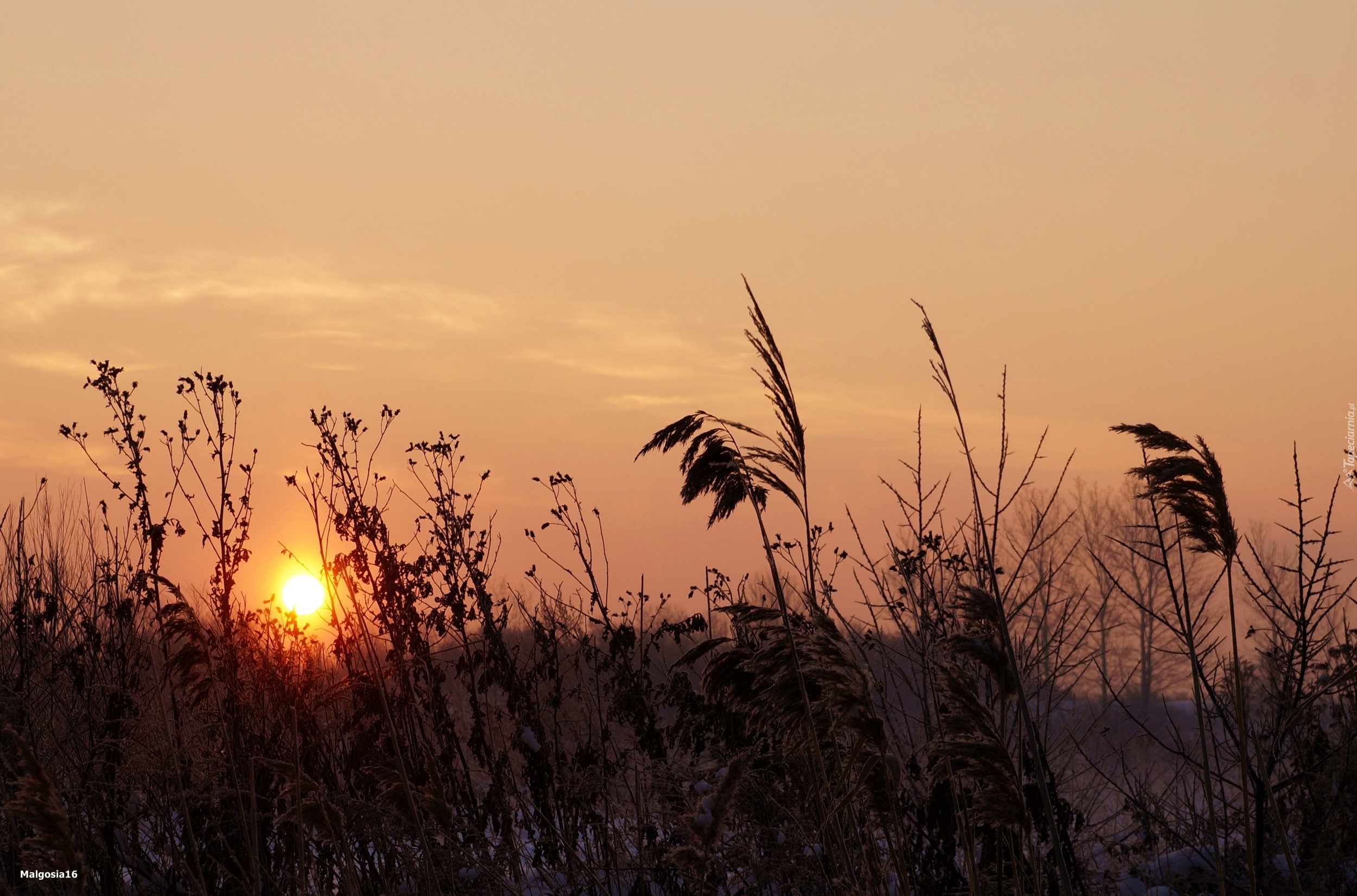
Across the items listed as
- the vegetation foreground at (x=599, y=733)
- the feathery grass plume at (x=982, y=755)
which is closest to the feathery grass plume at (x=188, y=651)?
the vegetation foreground at (x=599, y=733)

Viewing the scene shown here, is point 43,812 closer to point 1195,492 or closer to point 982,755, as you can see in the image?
point 982,755

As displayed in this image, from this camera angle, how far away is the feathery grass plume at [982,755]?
296 centimetres

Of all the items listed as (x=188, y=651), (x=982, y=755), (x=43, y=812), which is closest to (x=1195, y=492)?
(x=982, y=755)

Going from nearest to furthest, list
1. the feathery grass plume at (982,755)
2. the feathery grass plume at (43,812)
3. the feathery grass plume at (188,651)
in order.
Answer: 1. the feathery grass plume at (43,812)
2. the feathery grass plume at (982,755)
3. the feathery grass plume at (188,651)

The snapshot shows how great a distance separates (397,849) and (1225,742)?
454cm

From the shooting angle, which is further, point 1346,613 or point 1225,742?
point 1346,613

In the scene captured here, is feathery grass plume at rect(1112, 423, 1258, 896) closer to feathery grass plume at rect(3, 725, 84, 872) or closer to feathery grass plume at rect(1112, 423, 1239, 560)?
feathery grass plume at rect(1112, 423, 1239, 560)

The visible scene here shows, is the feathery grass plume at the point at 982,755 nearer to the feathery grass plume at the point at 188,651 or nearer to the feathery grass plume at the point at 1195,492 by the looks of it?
the feathery grass plume at the point at 1195,492

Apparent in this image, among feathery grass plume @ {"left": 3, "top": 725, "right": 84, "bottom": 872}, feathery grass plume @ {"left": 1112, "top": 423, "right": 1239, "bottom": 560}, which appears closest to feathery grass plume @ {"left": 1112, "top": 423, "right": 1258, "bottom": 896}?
feathery grass plume @ {"left": 1112, "top": 423, "right": 1239, "bottom": 560}

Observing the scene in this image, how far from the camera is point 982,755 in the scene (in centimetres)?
296

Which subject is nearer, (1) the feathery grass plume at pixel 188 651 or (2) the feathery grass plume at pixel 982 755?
(2) the feathery grass plume at pixel 982 755

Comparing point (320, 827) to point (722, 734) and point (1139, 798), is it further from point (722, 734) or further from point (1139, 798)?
point (1139, 798)

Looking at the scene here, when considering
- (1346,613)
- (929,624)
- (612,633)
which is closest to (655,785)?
(612,633)

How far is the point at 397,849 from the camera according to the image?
228 inches
